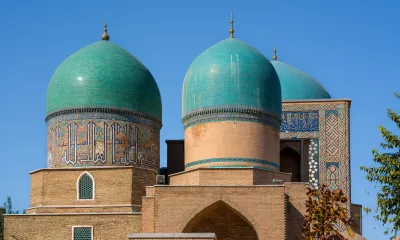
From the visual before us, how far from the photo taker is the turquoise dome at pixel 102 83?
23.0 m

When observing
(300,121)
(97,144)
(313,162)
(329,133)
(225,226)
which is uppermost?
(300,121)

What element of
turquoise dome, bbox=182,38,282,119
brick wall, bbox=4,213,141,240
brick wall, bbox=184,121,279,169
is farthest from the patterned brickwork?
brick wall, bbox=4,213,141,240

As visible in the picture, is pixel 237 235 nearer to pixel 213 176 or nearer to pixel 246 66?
pixel 213 176

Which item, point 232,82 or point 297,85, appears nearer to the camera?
point 232,82

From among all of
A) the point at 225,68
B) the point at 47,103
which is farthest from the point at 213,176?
the point at 47,103

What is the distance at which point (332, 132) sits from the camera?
24359mm

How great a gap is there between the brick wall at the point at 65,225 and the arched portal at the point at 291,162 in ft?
15.0

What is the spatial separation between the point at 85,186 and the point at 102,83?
7.96 ft

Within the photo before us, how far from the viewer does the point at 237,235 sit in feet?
71.4

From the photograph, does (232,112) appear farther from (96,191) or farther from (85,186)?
(85,186)

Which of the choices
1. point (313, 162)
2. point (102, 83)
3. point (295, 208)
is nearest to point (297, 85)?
point (313, 162)

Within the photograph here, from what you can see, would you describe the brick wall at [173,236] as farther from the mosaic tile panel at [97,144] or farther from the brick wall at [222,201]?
the mosaic tile panel at [97,144]

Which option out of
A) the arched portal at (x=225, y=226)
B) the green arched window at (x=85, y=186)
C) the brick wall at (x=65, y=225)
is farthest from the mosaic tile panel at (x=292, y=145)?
the green arched window at (x=85, y=186)

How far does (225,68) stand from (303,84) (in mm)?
3990
